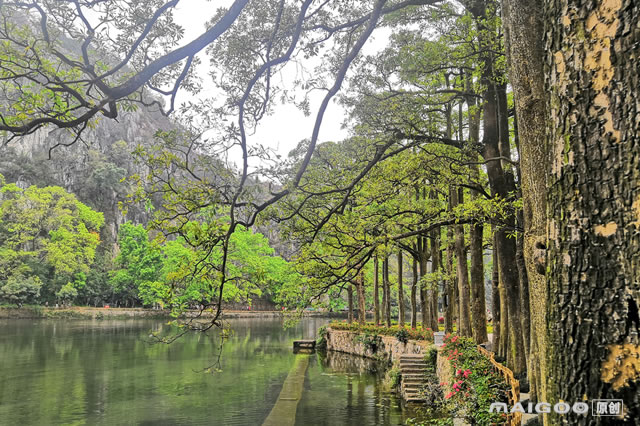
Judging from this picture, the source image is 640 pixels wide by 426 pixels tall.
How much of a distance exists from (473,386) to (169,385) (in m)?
11.0

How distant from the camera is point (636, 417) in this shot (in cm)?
151

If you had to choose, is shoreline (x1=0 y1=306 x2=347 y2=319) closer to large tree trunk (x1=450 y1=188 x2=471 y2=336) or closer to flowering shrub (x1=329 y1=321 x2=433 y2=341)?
flowering shrub (x1=329 y1=321 x2=433 y2=341)

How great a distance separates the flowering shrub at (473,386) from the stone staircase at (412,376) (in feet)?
7.57

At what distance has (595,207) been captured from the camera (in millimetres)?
1650

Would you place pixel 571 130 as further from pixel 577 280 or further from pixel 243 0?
pixel 243 0

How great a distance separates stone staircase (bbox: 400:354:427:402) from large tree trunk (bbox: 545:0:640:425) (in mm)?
12264

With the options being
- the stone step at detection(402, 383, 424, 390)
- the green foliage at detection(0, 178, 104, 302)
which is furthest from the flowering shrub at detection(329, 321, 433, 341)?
the green foliage at detection(0, 178, 104, 302)

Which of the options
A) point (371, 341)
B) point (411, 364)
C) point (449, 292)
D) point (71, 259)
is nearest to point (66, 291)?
point (71, 259)

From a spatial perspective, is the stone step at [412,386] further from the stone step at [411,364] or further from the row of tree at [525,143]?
the row of tree at [525,143]

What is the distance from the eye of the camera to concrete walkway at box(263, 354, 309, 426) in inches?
436

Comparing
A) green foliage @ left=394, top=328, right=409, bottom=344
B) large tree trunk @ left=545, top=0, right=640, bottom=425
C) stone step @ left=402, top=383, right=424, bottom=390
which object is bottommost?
stone step @ left=402, top=383, right=424, bottom=390

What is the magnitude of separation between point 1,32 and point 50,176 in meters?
55.9

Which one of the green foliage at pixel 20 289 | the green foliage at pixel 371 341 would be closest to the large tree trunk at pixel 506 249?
the green foliage at pixel 371 341

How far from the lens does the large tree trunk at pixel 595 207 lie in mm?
1560
